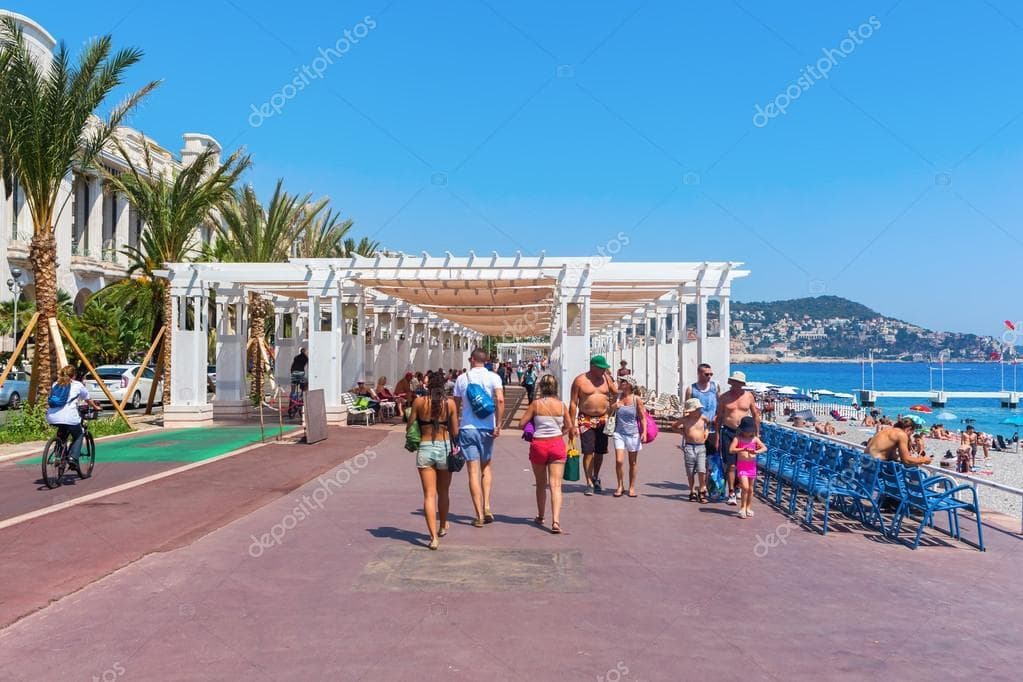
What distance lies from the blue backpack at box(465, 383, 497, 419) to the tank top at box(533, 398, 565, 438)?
1.65 ft

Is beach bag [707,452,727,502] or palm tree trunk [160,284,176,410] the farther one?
palm tree trunk [160,284,176,410]

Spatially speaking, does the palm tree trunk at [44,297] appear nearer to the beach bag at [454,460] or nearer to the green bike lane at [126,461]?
the green bike lane at [126,461]

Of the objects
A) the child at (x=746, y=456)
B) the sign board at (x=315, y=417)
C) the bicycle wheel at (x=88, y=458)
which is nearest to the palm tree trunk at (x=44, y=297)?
the sign board at (x=315, y=417)

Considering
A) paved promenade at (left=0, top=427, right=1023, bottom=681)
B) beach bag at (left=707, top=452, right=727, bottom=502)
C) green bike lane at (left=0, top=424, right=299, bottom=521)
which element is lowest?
paved promenade at (left=0, top=427, right=1023, bottom=681)

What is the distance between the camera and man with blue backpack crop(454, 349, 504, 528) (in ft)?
24.9

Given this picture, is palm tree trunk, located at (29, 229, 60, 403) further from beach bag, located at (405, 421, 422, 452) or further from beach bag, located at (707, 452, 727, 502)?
beach bag, located at (707, 452, 727, 502)

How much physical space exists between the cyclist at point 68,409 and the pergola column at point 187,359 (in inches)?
329

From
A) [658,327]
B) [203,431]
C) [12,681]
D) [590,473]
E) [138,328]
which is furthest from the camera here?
[138,328]

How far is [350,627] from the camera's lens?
16.2 feet

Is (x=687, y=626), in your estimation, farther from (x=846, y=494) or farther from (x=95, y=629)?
(x=846, y=494)

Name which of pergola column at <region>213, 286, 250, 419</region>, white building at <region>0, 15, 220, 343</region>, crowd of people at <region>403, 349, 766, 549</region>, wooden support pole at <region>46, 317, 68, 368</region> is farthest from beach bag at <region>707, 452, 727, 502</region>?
white building at <region>0, 15, 220, 343</region>

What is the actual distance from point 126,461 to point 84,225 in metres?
32.6

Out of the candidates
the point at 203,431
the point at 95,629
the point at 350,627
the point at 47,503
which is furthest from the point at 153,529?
the point at 203,431

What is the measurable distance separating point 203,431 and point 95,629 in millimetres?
13241
